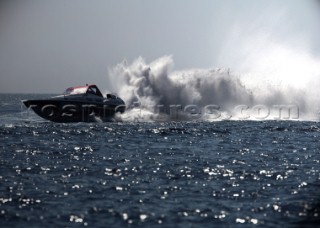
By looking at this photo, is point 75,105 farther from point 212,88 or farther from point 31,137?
point 212,88

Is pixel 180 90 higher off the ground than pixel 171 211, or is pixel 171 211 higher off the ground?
pixel 180 90

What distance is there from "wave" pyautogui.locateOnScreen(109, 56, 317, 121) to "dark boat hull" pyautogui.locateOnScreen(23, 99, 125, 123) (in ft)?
18.8

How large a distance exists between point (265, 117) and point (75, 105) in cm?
3390

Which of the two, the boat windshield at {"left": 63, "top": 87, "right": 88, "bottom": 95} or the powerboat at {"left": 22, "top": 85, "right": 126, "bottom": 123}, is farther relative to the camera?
the boat windshield at {"left": 63, "top": 87, "right": 88, "bottom": 95}

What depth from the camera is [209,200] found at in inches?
693

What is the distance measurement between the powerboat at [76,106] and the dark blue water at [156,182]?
10637 millimetres

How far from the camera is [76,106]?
50.2 m

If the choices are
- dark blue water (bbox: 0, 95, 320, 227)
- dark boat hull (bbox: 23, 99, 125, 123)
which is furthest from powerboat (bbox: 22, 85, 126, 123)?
dark blue water (bbox: 0, 95, 320, 227)

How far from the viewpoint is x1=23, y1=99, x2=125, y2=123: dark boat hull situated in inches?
1925

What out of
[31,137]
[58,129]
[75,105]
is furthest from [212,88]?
[31,137]

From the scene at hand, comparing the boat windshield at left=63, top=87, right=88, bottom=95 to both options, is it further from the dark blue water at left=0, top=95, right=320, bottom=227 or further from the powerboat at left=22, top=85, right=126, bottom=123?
the dark blue water at left=0, top=95, right=320, bottom=227

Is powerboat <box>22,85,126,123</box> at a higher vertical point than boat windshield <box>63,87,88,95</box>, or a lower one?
lower

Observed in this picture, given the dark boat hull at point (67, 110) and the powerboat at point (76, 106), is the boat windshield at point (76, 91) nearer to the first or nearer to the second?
the powerboat at point (76, 106)

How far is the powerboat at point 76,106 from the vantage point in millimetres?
49000
